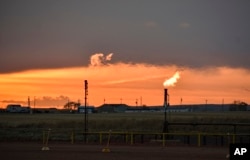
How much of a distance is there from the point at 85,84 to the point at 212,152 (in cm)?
1437

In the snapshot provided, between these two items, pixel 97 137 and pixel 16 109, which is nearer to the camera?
pixel 97 137

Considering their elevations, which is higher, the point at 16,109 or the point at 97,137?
the point at 16,109

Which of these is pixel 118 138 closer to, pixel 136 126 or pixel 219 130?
pixel 219 130

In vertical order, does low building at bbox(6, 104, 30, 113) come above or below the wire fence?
above

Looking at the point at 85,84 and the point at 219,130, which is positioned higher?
the point at 85,84

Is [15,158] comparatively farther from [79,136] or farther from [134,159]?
[79,136]

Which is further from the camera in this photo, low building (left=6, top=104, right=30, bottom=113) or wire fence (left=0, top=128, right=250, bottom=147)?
low building (left=6, top=104, right=30, bottom=113)

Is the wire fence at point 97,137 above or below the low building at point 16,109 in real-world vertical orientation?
below

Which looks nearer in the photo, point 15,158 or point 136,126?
point 15,158

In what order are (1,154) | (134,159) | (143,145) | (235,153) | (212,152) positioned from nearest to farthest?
(235,153) < (134,159) < (1,154) < (212,152) < (143,145)

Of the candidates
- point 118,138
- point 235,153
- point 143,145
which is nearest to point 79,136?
point 118,138

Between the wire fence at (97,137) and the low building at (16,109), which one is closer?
the wire fence at (97,137)

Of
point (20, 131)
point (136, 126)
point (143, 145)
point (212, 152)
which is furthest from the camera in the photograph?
point (136, 126)

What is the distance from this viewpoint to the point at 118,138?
159 feet
